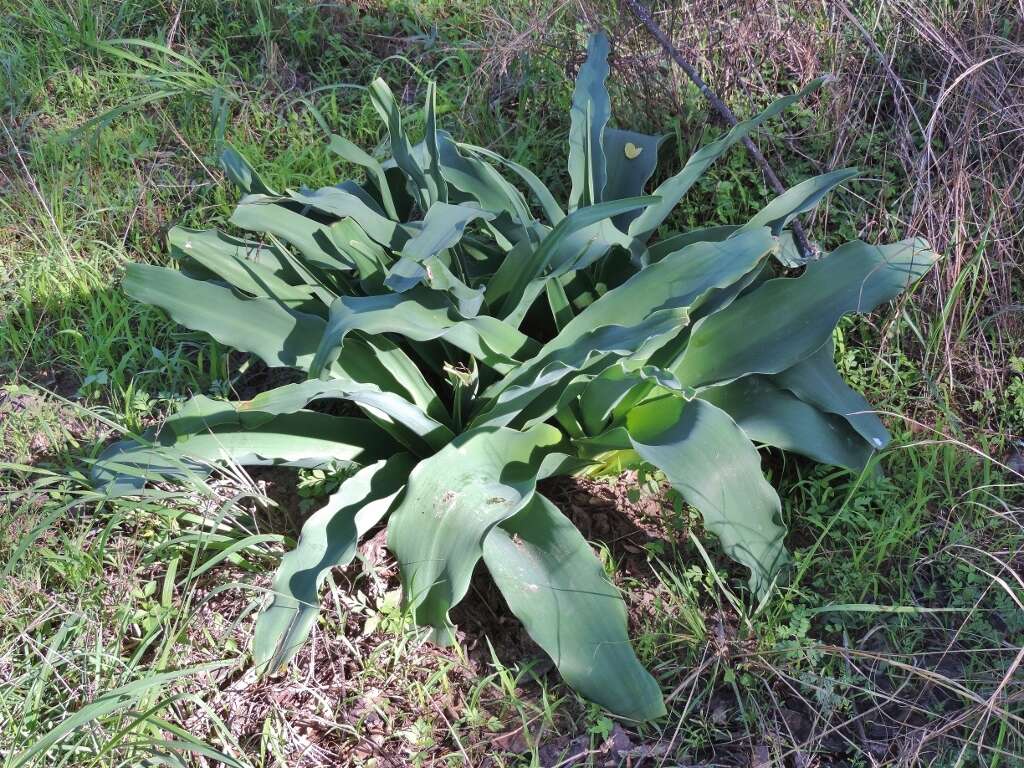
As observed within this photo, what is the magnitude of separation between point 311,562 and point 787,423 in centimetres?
111

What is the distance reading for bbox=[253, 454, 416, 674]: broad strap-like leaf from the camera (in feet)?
5.86

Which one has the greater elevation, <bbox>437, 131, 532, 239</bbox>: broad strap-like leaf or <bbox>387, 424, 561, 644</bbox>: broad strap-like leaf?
<bbox>437, 131, 532, 239</bbox>: broad strap-like leaf

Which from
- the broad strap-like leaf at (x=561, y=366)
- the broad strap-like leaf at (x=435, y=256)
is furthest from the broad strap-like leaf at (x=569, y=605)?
the broad strap-like leaf at (x=435, y=256)

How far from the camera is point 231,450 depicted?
2.08 metres

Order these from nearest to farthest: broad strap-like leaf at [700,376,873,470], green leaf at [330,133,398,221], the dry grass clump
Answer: broad strap-like leaf at [700,376,873,470] → green leaf at [330,133,398,221] → the dry grass clump

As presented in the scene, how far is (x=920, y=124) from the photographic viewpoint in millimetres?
2432

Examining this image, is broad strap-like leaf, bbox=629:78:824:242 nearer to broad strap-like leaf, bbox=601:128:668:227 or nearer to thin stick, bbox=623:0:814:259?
broad strap-like leaf, bbox=601:128:668:227

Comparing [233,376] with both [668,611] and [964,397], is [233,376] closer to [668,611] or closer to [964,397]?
[668,611]

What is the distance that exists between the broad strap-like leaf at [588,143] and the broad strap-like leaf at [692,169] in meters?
0.15

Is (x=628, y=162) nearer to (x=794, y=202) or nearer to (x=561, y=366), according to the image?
(x=794, y=202)

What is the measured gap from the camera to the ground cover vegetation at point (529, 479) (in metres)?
1.83

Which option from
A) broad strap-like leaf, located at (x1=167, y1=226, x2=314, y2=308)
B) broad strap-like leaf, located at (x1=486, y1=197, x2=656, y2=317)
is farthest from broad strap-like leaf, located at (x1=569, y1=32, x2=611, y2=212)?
broad strap-like leaf, located at (x1=167, y1=226, x2=314, y2=308)

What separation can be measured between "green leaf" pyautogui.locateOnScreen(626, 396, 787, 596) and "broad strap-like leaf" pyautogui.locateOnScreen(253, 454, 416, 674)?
2.02 feet

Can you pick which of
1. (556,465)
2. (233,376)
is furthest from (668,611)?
(233,376)
